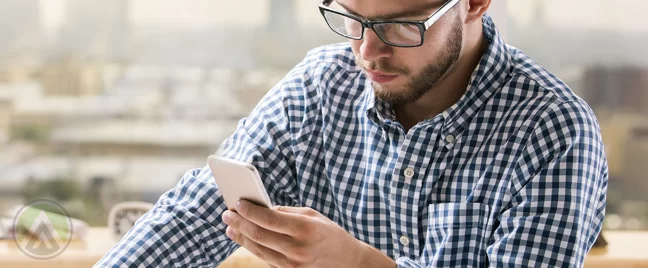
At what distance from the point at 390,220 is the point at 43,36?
1.50m

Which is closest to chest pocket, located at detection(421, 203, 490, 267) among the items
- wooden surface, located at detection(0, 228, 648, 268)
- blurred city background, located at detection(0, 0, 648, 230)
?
wooden surface, located at detection(0, 228, 648, 268)

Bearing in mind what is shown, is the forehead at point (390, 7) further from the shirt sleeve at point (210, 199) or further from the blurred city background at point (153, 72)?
the blurred city background at point (153, 72)

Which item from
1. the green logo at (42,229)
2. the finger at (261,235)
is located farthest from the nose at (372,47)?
the green logo at (42,229)

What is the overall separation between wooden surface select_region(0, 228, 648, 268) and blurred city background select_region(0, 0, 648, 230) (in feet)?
0.67

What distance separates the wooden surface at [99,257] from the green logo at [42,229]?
0.07 ft

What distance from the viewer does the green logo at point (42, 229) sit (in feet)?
7.92

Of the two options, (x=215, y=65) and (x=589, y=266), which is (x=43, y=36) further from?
(x=589, y=266)

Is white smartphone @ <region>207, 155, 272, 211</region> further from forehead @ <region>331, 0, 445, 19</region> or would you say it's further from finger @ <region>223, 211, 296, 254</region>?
forehead @ <region>331, 0, 445, 19</region>

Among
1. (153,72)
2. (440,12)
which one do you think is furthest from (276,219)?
(153,72)

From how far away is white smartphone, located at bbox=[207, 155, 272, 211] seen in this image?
4.01 feet

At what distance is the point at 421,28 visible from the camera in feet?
4.58

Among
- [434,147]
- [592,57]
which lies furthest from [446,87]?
[592,57]

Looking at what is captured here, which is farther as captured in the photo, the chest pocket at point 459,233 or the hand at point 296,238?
the chest pocket at point 459,233

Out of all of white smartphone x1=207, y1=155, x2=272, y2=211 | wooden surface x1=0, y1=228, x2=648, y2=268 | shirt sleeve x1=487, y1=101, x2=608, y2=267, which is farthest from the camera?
wooden surface x1=0, y1=228, x2=648, y2=268
